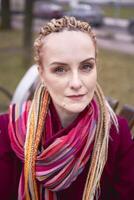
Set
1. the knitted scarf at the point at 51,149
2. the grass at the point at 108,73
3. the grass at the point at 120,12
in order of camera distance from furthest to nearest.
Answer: the grass at the point at 120,12 → the grass at the point at 108,73 → the knitted scarf at the point at 51,149

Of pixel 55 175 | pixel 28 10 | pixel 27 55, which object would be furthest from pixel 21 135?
pixel 27 55

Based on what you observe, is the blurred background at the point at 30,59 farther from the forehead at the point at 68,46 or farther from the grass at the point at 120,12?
the grass at the point at 120,12

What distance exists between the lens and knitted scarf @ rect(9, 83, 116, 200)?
1908mm

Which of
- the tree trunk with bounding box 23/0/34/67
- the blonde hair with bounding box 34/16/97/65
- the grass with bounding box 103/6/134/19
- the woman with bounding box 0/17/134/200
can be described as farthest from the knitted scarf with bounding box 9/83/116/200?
the grass with bounding box 103/6/134/19

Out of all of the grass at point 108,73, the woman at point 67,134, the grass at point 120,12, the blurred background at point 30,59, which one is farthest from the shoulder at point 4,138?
the grass at point 120,12

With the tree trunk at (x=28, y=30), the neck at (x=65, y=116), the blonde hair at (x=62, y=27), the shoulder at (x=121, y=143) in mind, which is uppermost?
the blonde hair at (x=62, y=27)

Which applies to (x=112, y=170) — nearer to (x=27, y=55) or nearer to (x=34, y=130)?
(x=34, y=130)

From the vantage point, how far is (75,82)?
1.81m

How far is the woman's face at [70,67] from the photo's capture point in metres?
1.81

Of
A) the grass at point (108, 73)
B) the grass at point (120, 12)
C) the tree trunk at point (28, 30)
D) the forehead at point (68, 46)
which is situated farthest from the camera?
the grass at point (120, 12)

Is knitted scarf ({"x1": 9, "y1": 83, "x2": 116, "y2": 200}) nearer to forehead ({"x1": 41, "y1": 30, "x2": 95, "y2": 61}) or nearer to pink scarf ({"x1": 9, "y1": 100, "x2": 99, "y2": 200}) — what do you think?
pink scarf ({"x1": 9, "y1": 100, "x2": 99, "y2": 200})

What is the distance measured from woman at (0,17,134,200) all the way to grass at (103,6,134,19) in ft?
101

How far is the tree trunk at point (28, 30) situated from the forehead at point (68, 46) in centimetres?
787

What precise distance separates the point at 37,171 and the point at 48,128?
0.57ft
